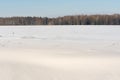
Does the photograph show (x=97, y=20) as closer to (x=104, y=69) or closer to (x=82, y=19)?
(x=82, y=19)

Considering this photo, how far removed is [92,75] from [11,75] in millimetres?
2150

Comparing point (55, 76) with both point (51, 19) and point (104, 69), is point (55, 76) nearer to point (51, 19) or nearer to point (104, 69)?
point (104, 69)

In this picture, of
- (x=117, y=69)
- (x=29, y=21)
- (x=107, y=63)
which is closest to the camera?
(x=117, y=69)

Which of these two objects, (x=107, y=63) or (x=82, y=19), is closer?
(x=107, y=63)

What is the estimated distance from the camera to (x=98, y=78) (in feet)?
24.6

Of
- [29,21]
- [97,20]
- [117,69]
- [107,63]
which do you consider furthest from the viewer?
[29,21]

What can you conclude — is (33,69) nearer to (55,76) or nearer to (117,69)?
(55,76)

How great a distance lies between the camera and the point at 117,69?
27.3 ft

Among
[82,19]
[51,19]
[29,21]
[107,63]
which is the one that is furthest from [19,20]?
[107,63]

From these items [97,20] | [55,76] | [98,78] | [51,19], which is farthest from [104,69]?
[51,19]

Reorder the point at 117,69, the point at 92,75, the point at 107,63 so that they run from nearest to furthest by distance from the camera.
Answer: the point at 92,75 → the point at 117,69 → the point at 107,63

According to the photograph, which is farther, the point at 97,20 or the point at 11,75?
the point at 97,20

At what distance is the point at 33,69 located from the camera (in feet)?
25.6

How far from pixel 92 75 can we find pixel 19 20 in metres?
61.6
